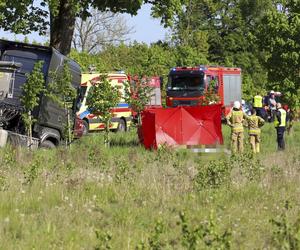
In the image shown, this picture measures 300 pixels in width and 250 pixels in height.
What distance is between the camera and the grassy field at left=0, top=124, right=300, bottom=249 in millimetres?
6289

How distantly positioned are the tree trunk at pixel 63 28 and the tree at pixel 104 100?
574 centimetres

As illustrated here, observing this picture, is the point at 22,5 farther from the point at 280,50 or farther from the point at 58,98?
the point at 280,50

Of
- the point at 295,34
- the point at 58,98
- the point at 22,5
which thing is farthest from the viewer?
the point at 295,34

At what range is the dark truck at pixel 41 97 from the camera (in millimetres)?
16344

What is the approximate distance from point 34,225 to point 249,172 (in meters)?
4.26

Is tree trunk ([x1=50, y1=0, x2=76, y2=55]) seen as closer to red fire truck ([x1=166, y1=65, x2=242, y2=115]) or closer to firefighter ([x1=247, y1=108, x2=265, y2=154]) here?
firefighter ([x1=247, y1=108, x2=265, y2=154])

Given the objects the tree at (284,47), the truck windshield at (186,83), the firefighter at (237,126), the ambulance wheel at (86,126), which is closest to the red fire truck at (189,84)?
the truck windshield at (186,83)

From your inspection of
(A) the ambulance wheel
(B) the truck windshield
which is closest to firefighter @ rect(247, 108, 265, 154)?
(A) the ambulance wheel

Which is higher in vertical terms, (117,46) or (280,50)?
(117,46)

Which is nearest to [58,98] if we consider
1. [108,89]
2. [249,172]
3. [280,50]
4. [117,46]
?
[108,89]

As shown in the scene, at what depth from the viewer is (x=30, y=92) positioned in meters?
15.8

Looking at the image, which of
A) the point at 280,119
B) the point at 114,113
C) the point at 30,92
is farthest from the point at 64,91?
the point at 114,113

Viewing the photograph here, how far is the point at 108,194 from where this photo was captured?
900 cm

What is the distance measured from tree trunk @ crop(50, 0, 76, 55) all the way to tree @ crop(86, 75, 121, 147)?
18.8 feet
